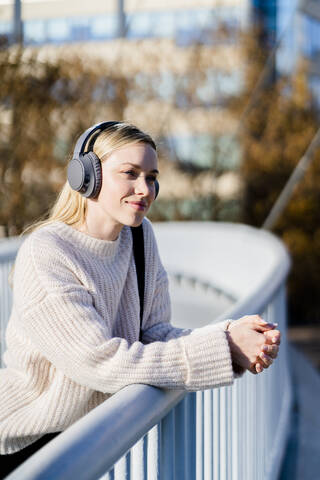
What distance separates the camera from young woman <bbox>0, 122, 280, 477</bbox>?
6.42 ft

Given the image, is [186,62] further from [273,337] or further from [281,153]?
[273,337]

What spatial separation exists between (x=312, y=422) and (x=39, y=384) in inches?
135

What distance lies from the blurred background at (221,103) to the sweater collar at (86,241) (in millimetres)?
11261

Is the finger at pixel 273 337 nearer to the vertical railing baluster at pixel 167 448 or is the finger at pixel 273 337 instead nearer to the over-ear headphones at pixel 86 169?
the vertical railing baluster at pixel 167 448

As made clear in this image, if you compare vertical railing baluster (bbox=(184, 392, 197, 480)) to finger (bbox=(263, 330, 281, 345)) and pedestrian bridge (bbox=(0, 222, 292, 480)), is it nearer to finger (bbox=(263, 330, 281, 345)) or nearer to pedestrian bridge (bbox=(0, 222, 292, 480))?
pedestrian bridge (bbox=(0, 222, 292, 480))

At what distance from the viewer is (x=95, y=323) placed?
199 centimetres

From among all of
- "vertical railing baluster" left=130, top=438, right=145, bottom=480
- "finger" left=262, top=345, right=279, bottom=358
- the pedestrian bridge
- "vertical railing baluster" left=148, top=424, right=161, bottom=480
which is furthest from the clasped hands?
"vertical railing baluster" left=130, top=438, right=145, bottom=480

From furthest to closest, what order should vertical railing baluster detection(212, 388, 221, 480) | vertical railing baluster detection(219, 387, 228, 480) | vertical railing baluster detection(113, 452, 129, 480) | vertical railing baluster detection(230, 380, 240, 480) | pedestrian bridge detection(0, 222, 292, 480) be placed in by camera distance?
1. vertical railing baluster detection(230, 380, 240, 480)
2. vertical railing baluster detection(219, 387, 228, 480)
3. vertical railing baluster detection(212, 388, 221, 480)
4. vertical railing baluster detection(113, 452, 129, 480)
5. pedestrian bridge detection(0, 222, 292, 480)

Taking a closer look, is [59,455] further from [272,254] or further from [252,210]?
[252,210]

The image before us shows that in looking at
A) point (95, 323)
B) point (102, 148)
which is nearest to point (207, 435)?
point (95, 323)

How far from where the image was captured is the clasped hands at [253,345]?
1.99 m

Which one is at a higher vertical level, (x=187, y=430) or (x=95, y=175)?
(x=95, y=175)

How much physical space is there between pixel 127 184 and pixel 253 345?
0.57m

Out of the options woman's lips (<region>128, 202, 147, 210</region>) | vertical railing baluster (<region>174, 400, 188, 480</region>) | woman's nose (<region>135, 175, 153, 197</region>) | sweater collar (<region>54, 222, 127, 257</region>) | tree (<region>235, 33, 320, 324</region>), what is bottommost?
tree (<region>235, 33, 320, 324</region>)
